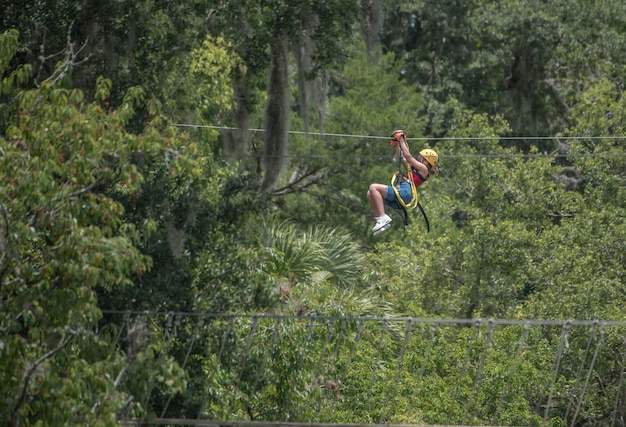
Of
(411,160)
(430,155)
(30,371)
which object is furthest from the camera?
(430,155)

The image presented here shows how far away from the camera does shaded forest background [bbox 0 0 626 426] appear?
379 inches

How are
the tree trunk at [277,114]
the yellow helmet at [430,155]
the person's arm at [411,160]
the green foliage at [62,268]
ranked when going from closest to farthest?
the green foliage at [62,268] < the person's arm at [411,160] < the yellow helmet at [430,155] < the tree trunk at [277,114]

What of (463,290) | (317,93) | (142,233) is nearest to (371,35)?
(317,93)

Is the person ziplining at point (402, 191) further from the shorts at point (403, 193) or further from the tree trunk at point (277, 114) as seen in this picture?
the tree trunk at point (277, 114)

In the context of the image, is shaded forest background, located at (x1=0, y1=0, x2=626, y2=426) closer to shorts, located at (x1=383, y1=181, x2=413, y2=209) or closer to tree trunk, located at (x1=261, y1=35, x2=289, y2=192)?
tree trunk, located at (x1=261, y1=35, x2=289, y2=192)

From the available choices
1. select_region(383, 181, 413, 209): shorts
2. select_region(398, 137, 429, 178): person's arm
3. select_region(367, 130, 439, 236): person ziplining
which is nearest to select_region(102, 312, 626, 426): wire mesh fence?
select_region(367, 130, 439, 236): person ziplining

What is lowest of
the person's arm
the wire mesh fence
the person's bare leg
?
the wire mesh fence

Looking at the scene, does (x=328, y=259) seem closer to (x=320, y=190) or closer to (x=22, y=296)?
(x=320, y=190)

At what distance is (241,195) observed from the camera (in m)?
12.2

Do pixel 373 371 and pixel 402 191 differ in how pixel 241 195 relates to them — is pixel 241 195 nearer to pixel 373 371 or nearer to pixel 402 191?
pixel 402 191

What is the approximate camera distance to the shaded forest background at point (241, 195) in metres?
9.63


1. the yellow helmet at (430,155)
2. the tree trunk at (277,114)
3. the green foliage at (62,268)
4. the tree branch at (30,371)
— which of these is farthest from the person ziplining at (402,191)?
the tree branch at (30,371)

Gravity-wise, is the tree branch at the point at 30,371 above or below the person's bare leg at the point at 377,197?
below

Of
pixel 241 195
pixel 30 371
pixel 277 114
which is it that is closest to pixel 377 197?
pixel 241 195
